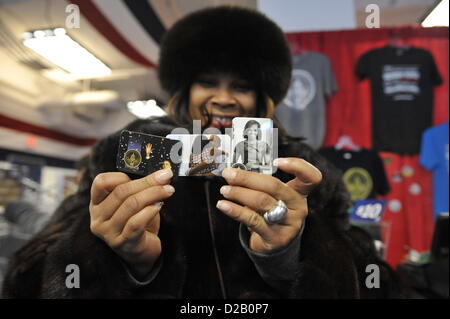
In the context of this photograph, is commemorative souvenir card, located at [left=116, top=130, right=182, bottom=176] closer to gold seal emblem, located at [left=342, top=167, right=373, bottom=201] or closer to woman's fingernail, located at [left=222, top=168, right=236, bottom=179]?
woman's fingernail, located at [left=222, top=168, right=236, bottom=179]

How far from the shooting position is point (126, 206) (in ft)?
1.18

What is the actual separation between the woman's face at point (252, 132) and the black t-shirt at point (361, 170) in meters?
1.07

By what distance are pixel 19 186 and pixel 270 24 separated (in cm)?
286

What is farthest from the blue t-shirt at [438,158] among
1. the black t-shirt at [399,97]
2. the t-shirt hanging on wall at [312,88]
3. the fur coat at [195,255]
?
the fur coat at [195,255]

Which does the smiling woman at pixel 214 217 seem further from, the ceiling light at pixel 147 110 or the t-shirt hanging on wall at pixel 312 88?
the t-shirt hanging on wall at pixel 312 88

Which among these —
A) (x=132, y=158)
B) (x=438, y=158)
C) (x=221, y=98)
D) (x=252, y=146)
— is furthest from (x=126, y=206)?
(x=438, y=158)

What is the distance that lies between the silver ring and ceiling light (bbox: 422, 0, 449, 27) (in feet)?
1.30

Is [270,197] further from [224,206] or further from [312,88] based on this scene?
[312,88]

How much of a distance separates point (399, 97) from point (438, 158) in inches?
13.9

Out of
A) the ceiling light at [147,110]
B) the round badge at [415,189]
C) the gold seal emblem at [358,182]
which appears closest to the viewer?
the ceiling light at [147,110]

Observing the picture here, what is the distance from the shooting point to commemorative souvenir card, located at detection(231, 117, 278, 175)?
1.18 feet

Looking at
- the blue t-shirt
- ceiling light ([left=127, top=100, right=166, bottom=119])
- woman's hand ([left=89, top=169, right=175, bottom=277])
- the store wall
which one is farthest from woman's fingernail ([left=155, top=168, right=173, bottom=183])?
the blue t-shirt

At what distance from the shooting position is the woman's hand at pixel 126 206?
36 centimetres

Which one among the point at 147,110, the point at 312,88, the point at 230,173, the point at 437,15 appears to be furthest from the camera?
the point at 312,88
